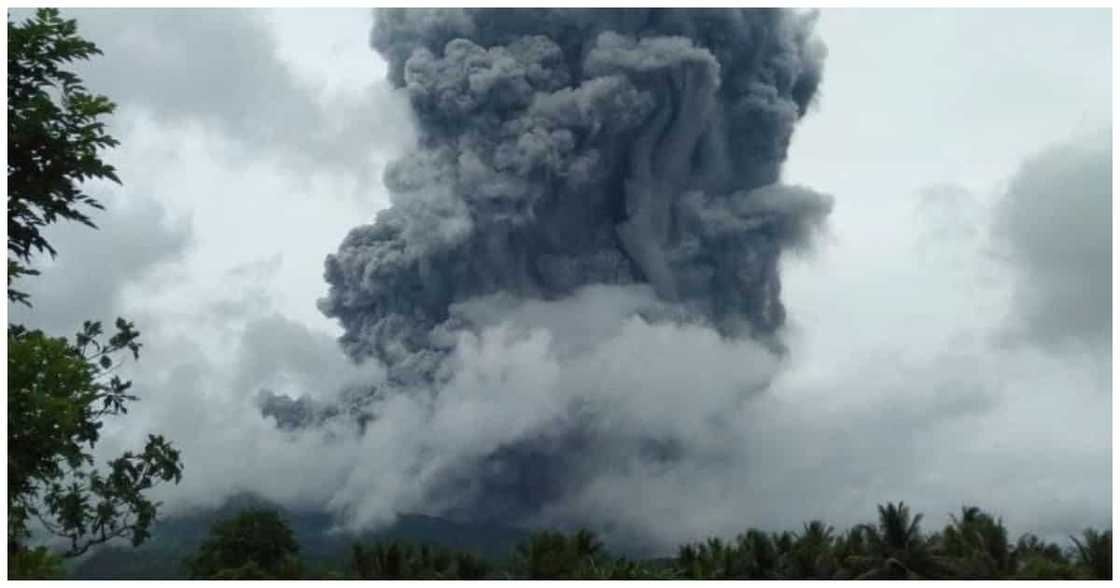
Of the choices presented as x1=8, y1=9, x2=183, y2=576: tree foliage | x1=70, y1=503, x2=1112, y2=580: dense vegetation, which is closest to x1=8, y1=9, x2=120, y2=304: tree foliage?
x1=8, y1=9, x2=183, y2=576: tree foliage

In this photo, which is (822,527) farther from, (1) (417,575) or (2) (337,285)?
(2) (337,285)

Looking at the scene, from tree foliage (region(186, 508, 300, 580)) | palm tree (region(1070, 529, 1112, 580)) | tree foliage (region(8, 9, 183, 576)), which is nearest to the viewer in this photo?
tree foliage (region(8, 9, 183, 576))

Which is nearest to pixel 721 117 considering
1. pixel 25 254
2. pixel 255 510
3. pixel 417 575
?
pixel 255 510

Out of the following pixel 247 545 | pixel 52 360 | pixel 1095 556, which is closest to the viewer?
pixel 52 360

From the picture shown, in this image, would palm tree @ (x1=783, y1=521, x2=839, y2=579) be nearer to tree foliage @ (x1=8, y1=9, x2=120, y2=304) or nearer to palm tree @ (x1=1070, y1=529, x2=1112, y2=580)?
palm tree @ (x1=1070, y1=529, x2=1112, y2=580)

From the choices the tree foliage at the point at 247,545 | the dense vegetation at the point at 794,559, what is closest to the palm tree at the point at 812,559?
the dense vegetation at the point at 794,559

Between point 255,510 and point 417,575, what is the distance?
14.2 metres

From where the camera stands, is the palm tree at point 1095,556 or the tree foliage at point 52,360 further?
the palm tree at point 1095,556

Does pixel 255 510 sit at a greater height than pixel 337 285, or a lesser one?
lesser

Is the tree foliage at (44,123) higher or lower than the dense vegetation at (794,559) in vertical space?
higher

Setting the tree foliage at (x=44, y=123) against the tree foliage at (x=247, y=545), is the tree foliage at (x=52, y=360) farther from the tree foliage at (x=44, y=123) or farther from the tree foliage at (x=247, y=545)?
the tree foliage at (x=247, y=545)

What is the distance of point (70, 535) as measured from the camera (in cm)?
2588

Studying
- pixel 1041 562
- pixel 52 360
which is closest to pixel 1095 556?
pixel 1041 562

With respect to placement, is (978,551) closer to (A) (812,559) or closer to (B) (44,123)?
(A) (812,559)
